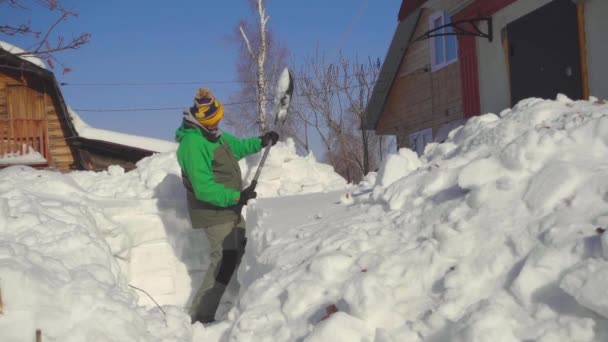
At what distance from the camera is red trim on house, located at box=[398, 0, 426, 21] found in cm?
1155

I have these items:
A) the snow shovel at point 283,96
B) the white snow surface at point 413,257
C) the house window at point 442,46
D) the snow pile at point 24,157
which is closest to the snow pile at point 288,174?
the snow shovel at point 283,96

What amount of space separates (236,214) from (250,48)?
15.7 metres

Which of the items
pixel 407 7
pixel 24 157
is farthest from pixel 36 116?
pixel 407 7

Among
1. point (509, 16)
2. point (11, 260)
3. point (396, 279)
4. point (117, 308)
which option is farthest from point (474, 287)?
point (509, 16)

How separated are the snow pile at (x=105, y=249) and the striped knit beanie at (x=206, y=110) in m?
1.27

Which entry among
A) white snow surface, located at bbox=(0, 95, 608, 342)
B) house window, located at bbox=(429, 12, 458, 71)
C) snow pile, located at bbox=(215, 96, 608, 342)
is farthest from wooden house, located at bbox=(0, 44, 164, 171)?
snow pile, located at bbox=(215, 96, 608, 342)

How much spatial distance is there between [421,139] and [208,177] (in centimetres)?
912

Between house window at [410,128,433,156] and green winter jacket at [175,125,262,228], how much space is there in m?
8.12

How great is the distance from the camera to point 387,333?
82.7 inches

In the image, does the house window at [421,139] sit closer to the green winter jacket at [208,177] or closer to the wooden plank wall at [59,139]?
the green winter jacket at [208,177]

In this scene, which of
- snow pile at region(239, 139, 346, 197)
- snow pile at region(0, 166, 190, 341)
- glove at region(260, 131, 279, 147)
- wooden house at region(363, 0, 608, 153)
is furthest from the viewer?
wooden house at region(363, 0, 608, 153)

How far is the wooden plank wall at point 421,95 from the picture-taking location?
36.2 ft

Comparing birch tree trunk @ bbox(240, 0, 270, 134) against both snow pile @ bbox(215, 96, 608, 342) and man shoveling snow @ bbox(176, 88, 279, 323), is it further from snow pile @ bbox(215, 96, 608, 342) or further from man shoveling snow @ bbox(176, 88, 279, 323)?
snow pile @ bbox(215, 96, 608, 342)

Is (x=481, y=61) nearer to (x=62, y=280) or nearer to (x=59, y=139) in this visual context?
(x=62, y=280)
